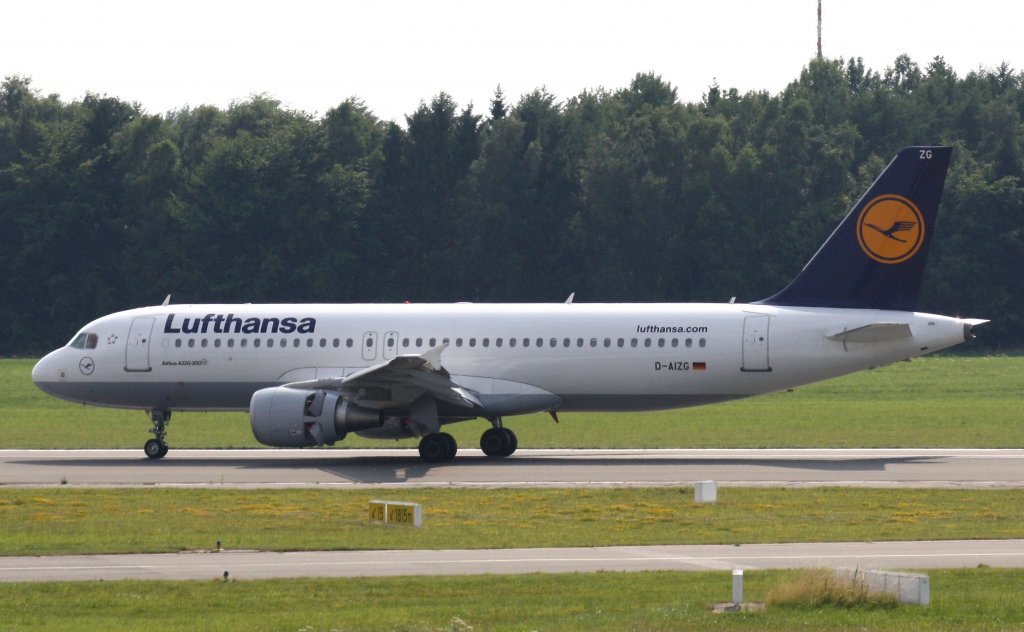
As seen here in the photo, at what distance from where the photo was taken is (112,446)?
41.7 m

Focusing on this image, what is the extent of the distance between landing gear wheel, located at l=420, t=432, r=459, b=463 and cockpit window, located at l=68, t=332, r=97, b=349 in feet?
31.7

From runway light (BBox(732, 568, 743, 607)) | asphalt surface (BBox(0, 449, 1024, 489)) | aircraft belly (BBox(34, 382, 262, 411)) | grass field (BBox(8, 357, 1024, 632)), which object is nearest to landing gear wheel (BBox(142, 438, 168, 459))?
asphalt surface (BBox(0, 449, 1024, 489))

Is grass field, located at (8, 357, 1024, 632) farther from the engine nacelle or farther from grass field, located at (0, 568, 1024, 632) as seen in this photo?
the engine nacelle

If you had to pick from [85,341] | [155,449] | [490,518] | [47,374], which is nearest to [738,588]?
[490,518]

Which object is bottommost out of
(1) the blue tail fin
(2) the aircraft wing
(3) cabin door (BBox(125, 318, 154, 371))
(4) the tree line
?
(2) the aircraft wing

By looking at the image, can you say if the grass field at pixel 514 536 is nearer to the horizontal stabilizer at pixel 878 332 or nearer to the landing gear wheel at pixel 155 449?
the landing gear wheel at pixel 155 449

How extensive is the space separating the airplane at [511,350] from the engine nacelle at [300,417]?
0.03 m

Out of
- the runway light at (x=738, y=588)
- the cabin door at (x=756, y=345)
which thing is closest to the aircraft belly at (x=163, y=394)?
the cabin door at (x=756, y=345)

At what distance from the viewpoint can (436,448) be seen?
3522cm

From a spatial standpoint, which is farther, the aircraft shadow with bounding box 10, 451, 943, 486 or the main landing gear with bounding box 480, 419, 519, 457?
A: the main landing gear with bounding box 480, 419, 519, 457

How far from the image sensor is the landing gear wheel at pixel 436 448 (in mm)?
35219

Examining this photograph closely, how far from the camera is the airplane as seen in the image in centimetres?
3434

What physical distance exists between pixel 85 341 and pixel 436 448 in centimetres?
1031

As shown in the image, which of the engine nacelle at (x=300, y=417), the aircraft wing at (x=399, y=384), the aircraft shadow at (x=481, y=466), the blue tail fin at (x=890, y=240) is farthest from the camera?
the blue tail fin at (x=890, y=240)
